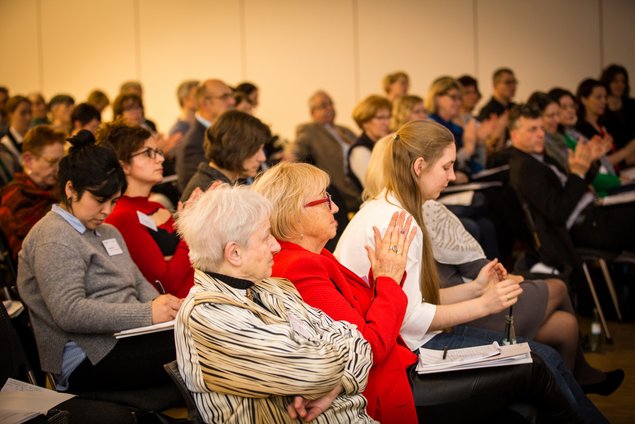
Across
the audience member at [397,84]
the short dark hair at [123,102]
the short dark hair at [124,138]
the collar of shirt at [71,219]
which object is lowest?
the collar of shirt at [71,219]

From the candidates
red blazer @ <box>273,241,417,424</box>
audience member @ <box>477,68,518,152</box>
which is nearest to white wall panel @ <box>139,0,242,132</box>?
audience member @ <box>477,68,518,152</box>

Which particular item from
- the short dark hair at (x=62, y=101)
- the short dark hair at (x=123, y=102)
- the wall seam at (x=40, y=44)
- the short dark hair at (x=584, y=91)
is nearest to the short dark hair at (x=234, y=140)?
the short dark hair at (x=123, y=102)

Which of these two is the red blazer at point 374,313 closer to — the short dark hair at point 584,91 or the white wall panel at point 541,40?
the short dark hair at point 584,91

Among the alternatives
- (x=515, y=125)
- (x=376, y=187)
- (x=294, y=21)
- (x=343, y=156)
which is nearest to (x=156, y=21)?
(x=294, y=21)

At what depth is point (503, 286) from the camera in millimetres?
2678

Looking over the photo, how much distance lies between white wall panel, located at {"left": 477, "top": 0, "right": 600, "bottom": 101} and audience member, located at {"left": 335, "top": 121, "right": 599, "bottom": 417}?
236 inches

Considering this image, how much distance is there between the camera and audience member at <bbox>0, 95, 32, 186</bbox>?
5.55m

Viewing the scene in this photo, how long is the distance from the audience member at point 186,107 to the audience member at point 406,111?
5.82 feet

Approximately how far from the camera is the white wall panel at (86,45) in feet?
30.6

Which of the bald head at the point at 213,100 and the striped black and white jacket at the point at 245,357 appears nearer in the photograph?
the striped black and white jacket at the point at 245,357

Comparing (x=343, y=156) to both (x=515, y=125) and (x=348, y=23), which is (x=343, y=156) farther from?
(x=348, y=23)

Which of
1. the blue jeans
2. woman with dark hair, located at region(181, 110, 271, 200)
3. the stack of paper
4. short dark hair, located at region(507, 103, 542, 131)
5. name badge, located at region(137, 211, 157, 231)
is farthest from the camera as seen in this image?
short dark hair, located at region(507, 103, 542, 131)

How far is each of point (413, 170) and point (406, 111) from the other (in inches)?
117

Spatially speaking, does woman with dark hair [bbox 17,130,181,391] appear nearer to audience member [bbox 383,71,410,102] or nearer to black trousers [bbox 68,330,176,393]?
black trousers [bbox 68,330,176,393]
